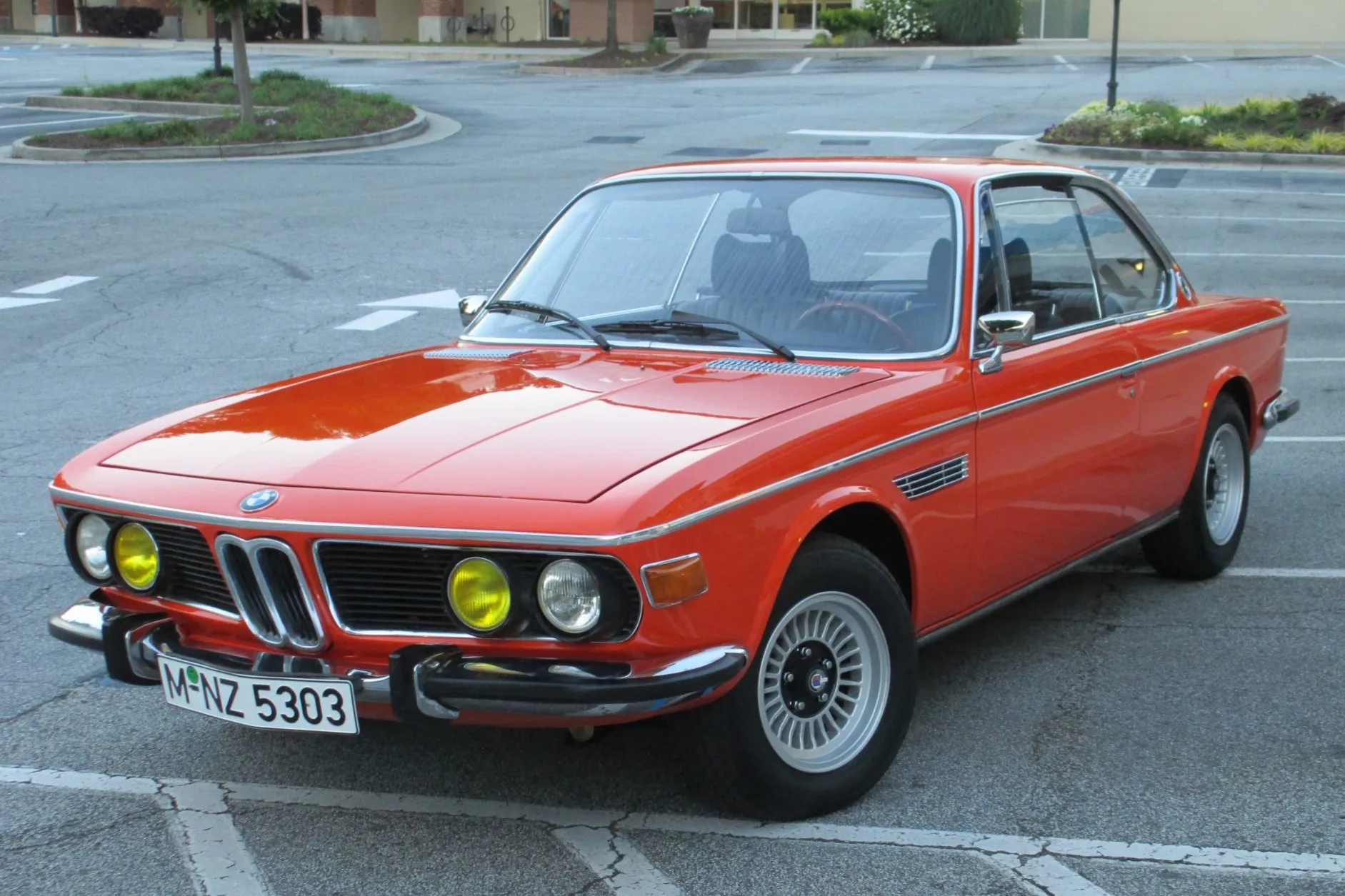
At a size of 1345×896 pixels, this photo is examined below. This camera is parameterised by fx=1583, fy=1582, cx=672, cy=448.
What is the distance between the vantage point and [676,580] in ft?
11.7

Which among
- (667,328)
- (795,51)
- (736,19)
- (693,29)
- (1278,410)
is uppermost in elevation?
(736,19)

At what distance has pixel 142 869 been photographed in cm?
381

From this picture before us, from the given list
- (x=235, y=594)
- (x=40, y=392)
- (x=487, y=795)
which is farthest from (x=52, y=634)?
(x=40, y=392)

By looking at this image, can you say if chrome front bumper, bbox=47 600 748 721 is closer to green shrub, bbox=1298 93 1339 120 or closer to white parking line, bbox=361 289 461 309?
white parking line, bbox=361 289 461 309

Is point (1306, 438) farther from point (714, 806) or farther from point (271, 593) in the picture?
point (271, 593)

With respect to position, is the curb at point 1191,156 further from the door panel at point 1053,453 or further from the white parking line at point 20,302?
the door panel at point 1053,453

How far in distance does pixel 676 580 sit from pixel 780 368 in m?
1.18

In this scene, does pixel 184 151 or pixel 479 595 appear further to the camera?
pixel 184 151

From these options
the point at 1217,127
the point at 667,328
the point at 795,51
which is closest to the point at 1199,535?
the point at 667,328

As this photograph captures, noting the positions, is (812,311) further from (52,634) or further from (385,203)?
(385,203)

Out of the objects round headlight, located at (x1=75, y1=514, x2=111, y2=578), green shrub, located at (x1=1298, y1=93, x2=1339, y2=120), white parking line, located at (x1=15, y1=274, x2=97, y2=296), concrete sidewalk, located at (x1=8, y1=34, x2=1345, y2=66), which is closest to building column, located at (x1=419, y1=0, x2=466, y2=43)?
concrete sidewalk, located at (x1=8, y1=34, x2=1345, y2=66)

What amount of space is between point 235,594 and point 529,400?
0.96 metres

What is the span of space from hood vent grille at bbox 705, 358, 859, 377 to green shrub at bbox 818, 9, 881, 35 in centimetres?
4325

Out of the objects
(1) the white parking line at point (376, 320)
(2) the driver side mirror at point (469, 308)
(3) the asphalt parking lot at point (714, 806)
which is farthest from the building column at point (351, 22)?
(2) the driver side mirror at point (469, 308)
